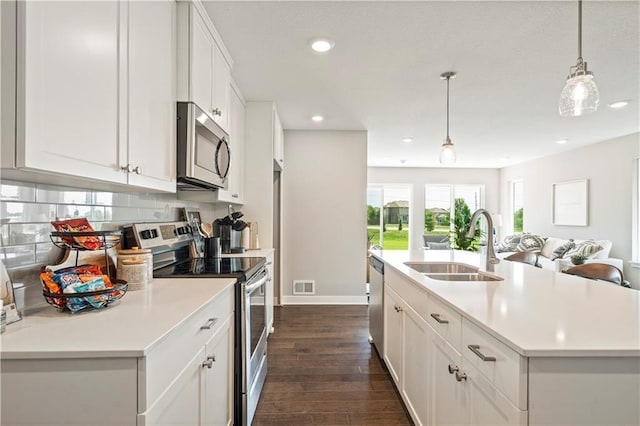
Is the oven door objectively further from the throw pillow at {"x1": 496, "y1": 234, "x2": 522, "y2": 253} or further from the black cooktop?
the throw pillow at {"x1": 496, "y1": 234, "x2": 522, "y2": 253}

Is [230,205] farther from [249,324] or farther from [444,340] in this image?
[444,340]

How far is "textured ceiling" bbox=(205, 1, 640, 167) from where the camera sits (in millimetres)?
1980

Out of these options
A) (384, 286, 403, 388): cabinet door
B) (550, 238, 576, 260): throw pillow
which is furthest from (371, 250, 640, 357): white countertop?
(550, 238, 576, 260): throw pillow

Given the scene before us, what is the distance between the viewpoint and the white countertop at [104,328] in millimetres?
832

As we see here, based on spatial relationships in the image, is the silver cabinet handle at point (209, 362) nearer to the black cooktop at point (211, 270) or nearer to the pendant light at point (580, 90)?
the black cooktop at point (211, 270)

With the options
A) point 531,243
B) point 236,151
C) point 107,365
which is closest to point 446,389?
point 107,365

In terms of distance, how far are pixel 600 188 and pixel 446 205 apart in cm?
347

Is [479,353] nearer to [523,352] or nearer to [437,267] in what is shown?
[523,352]

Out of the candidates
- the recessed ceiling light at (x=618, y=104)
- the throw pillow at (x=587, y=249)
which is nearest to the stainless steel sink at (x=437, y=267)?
the recessed ceiling light at (x=618, y=104)

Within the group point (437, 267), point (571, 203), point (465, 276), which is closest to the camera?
point (465, 276)

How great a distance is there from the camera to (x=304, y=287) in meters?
4.69

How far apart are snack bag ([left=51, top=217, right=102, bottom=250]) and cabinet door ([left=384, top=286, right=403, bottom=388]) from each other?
66.0 inches

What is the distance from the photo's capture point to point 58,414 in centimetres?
84

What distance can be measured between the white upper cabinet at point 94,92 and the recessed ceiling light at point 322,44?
0.96 meters
